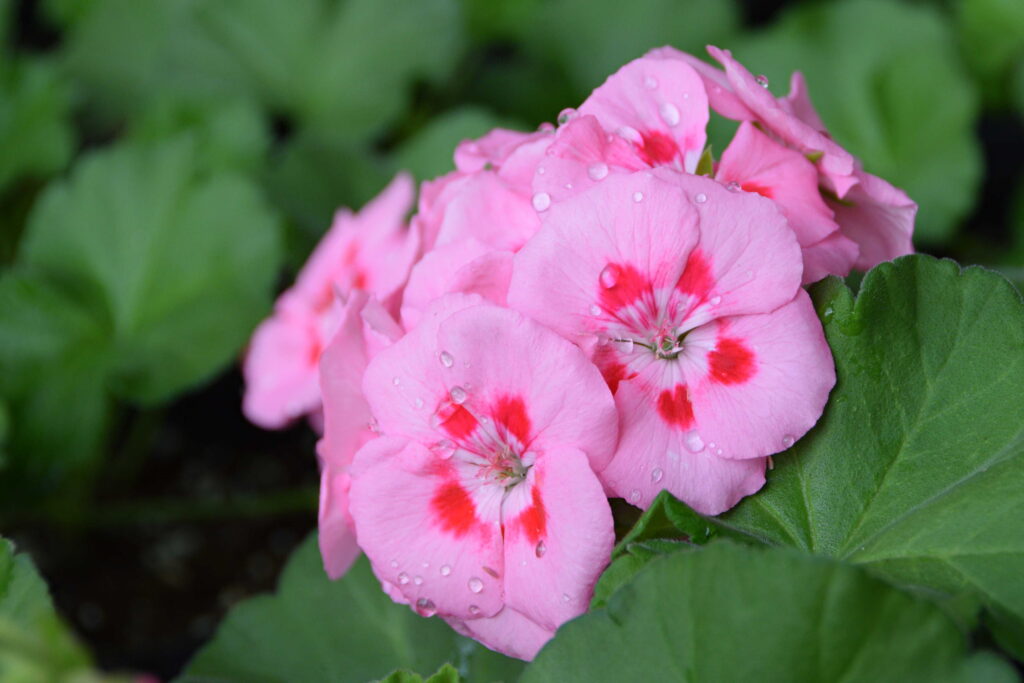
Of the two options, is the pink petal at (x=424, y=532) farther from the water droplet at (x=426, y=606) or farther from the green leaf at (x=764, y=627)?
the green leaf at (x=764, y=627)

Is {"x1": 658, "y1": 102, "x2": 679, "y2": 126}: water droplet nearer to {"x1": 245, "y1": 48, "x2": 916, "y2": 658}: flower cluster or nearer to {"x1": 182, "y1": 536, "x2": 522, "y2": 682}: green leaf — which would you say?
{"x1": 245, "y1": 48, "x2": 916, "y2": 658}: flower cluster

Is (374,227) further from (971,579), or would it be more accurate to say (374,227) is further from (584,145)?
(971,579)

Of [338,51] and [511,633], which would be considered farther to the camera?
[338,51]

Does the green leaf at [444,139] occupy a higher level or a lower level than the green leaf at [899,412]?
lower

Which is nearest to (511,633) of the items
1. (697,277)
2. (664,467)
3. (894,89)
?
(664,467)

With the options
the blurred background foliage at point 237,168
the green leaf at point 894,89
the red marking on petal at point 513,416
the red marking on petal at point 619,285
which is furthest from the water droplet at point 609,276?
the green leaf at point 894,89

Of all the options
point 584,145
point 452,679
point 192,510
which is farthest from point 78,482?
point 584,145

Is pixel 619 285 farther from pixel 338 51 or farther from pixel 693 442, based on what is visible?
pixel 338 51

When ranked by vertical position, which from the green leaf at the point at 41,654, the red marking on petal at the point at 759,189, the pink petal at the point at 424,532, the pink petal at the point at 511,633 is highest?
the green leaf at the point at 41,654
